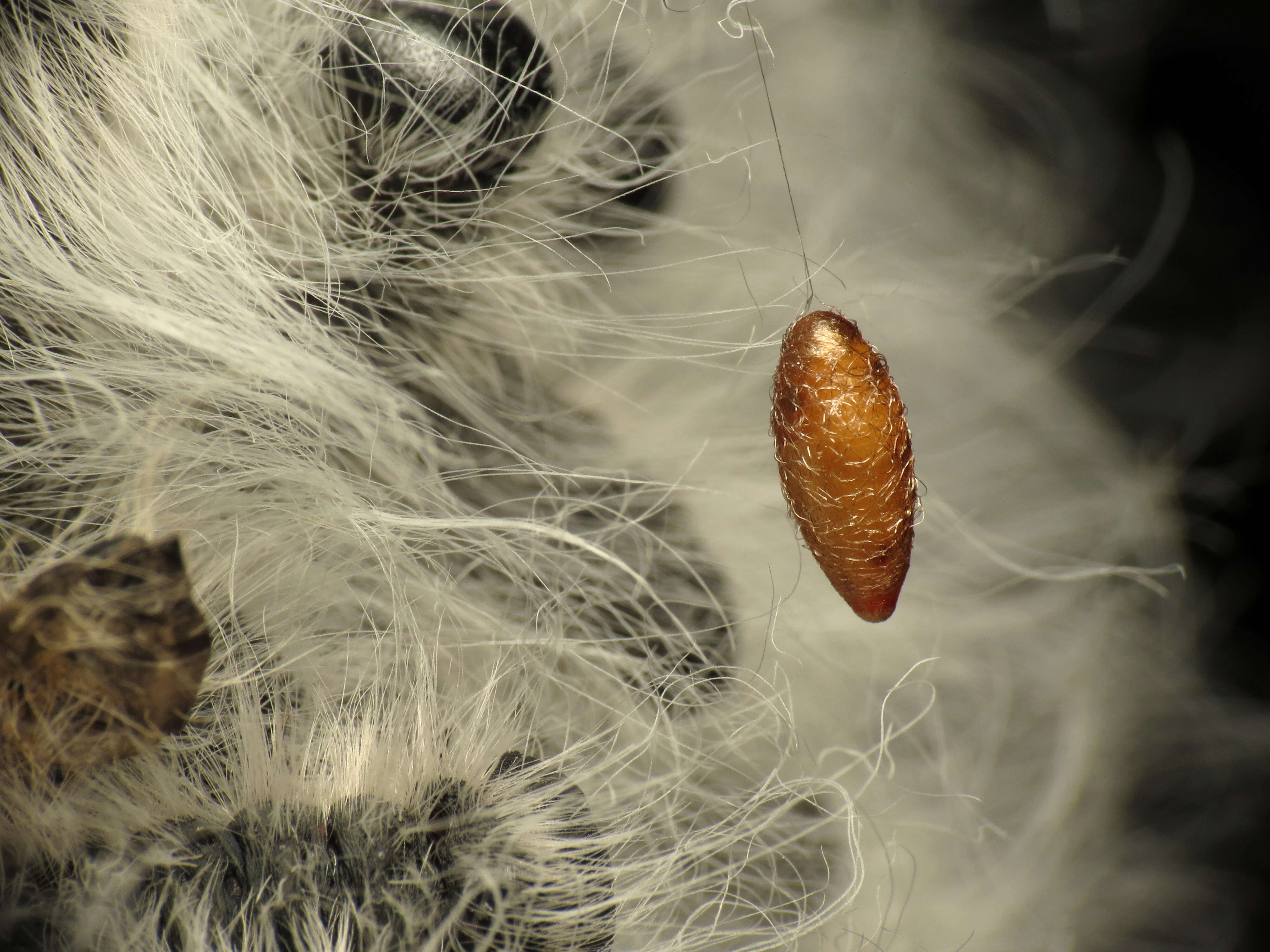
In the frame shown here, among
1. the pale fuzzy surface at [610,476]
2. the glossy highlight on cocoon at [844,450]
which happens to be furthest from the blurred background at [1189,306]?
the glossy highlight on cocoon at [844,450]

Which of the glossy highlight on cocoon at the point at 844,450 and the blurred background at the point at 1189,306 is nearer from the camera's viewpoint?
the glossy highlight on cocoon at the point at 844,450

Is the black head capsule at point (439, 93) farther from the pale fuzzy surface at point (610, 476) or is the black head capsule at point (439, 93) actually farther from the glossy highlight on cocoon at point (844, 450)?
the glossy highlight on cocoon at point (844, 450)

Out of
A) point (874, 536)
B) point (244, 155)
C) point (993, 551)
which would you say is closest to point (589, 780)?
point (874, 536)

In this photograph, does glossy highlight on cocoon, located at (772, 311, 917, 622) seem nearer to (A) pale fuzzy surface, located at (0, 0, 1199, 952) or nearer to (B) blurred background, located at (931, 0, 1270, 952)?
(A) pale fuzzy surface, located at (0, 0, 1199, 952)

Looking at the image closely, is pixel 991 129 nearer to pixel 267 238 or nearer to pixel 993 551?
pixel 993 551

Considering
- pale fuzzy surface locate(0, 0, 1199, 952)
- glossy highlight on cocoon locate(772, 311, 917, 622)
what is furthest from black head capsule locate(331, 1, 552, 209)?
glossy highlight on cocoon locate(772, 311, 917, 622)
